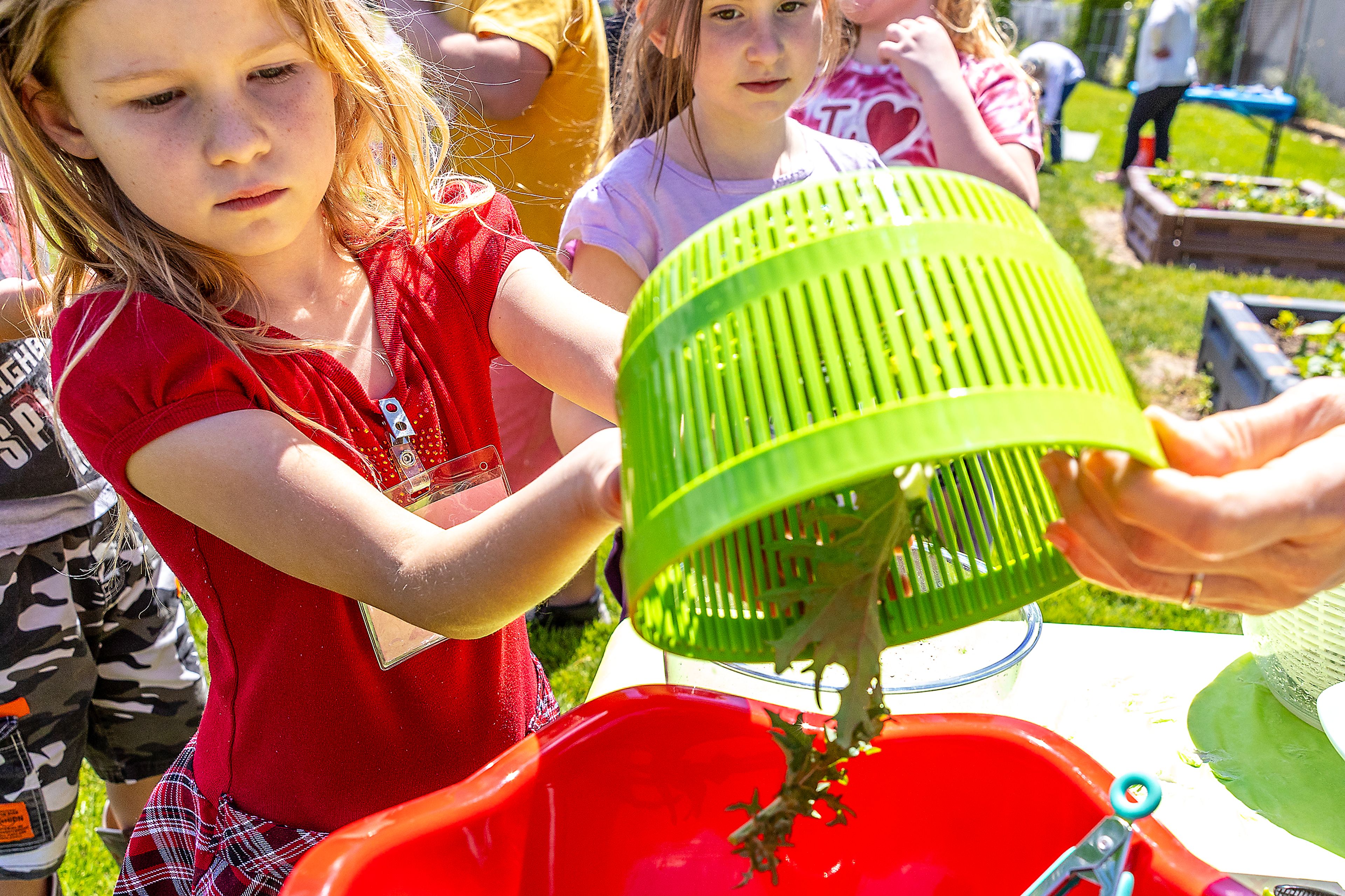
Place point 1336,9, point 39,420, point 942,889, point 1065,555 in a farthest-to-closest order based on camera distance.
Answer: point 1336,9, point 39,420, point 942,889, point 1065,555

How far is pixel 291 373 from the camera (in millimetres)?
1093

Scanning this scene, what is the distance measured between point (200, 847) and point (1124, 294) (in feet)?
17.6

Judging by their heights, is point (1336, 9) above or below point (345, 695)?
below

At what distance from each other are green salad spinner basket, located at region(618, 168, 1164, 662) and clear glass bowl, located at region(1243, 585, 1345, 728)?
24.1 inches

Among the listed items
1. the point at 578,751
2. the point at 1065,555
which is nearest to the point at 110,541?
the point at 578,751

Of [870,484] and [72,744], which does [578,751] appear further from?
[72,744]

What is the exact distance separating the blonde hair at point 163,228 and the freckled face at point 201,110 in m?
0.03

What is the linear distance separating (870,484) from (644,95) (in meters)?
1.47

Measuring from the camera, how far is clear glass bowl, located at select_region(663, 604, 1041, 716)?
94cm

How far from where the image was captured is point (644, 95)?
2.01 metres

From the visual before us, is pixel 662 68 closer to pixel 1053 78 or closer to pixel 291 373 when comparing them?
pixel 291 373

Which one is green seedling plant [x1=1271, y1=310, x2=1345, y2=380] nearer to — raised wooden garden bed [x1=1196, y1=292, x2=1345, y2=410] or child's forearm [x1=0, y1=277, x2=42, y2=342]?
raised wooden garden bed [x1=1196, y1=292, x2=1345, y2=410]

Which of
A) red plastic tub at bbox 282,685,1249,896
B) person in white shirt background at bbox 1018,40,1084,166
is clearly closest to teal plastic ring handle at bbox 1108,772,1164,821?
red plastic tub at bbox 282,685,1249,896

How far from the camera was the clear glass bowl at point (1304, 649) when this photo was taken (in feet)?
3.51
